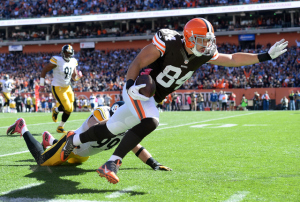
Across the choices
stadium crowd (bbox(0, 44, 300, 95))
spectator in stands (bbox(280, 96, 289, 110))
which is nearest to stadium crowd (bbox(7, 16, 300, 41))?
stadium crowd (bbox(0, 44, 300, 95))

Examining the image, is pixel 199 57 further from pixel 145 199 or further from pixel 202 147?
pixel 202 147

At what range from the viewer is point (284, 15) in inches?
1280

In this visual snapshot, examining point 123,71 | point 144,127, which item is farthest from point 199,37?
point 123,71

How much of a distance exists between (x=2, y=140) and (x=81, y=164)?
3.17 meters

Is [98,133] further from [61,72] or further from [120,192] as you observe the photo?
[61,72]

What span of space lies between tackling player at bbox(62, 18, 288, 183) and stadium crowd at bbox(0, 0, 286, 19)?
30629 mm

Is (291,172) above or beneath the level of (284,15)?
beneath

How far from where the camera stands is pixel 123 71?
31.4 m

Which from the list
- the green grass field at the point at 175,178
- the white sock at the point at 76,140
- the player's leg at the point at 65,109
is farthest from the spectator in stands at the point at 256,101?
the white sock at the point at 76,140

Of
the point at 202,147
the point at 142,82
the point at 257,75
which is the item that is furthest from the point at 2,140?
the point at 257,75

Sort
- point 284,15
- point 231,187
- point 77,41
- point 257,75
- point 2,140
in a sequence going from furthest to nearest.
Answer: point 77,41
point 284,15
point 257,75
point 2,140
point 231,187

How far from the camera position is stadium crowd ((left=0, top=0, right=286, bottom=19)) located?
34.1m

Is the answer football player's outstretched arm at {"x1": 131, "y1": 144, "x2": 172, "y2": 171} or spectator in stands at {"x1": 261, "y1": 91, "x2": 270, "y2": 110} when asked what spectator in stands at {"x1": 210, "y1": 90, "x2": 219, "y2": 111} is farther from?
football player's outstretched arm at {"x1": 131, "y1": 144, "x2": 172, "y2": 171}

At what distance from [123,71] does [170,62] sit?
2810 centimetres
